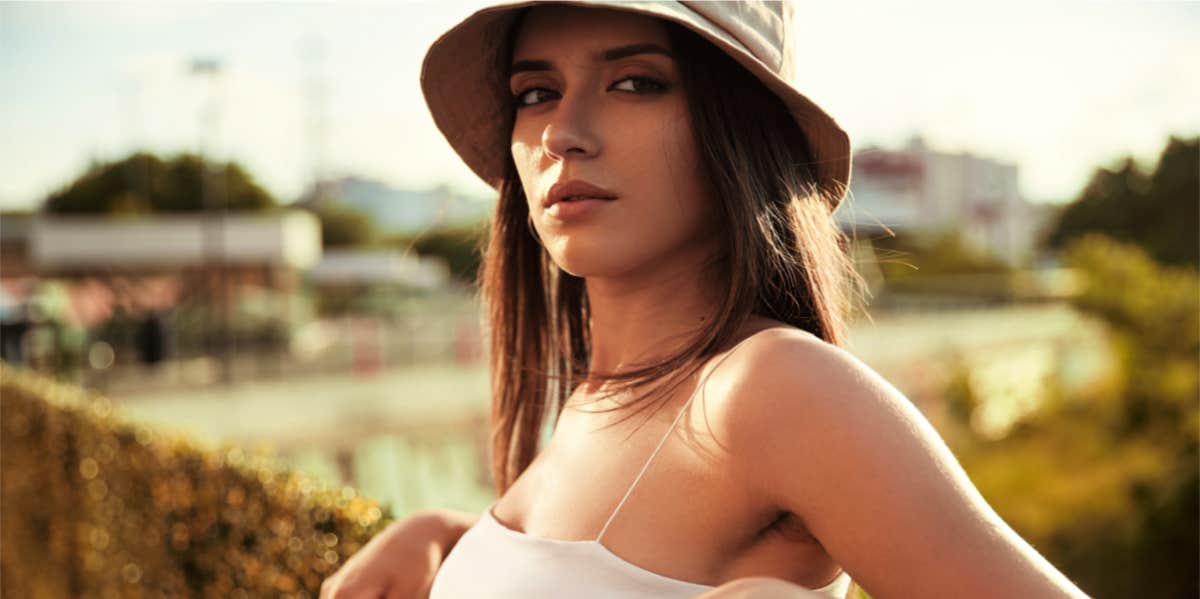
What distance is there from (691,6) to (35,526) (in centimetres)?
672

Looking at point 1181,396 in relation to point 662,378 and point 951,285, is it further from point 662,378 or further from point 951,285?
point 951,285

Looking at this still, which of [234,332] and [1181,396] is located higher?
[1181,396]

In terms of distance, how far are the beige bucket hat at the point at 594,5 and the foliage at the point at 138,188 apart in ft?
158

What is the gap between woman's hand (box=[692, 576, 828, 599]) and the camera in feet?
3.83

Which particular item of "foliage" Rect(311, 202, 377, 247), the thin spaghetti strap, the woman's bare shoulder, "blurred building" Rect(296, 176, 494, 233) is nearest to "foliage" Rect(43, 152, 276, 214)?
"blurred building" Rect(296, 176, 494, 233)

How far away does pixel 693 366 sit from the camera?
1.59 metres

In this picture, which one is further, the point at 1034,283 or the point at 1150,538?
the point at 1034,283

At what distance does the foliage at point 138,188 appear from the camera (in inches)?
1916

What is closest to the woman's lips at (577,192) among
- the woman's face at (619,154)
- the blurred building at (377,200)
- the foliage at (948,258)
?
the woman's face at (619,154)

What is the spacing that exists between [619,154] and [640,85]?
0.12 meters

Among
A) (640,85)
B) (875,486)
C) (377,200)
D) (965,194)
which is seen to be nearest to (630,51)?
(640,85)

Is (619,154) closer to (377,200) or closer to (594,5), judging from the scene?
(594,5)

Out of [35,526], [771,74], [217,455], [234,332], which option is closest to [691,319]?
[771,74]

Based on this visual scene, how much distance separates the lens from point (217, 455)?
166 inches
